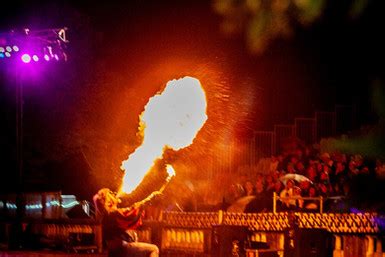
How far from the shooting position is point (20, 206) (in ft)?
65.3

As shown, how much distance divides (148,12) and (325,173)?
37.4ft

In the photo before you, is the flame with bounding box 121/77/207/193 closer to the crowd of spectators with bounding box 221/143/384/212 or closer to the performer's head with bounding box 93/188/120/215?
the performer's head with bounding box 93/188/120/215

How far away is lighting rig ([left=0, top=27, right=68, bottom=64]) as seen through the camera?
1886 cm

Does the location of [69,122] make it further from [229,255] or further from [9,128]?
[229,255]

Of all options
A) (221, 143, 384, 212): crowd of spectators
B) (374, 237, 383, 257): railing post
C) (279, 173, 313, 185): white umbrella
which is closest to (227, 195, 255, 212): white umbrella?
(221, 143, 384, 212): crowd of spectators

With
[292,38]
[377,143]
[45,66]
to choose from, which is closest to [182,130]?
[377,143]

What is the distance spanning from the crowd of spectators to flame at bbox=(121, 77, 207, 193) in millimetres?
2760

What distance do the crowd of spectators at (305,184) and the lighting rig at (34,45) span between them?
647 centimetres

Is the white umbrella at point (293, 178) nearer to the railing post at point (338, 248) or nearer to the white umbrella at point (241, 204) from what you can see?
the white umbrella at point (241, 204)

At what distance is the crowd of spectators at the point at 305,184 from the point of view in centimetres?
1515

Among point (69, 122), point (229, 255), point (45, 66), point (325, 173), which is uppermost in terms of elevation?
point (45, 66)

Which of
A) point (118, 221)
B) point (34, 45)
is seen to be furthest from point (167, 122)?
point (34, 45)

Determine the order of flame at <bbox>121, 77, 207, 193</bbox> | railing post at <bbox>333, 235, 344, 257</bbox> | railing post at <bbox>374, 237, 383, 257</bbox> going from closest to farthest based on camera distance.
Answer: flame at <bbox>121, 77, 207, 193</bbox> → railing post at <bbox>374, 237, 383, 257</bbox> → railing post at <bbox>333, 235, 344, 257</bbox>

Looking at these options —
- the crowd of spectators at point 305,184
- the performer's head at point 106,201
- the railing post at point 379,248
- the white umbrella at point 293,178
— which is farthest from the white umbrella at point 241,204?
the performer's head at point 106,201
